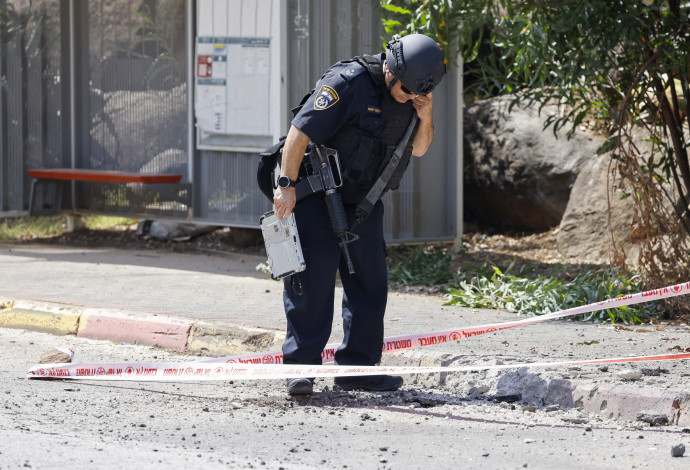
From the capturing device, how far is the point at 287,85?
9.31 m

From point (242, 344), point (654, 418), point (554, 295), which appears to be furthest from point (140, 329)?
point (654, 418)

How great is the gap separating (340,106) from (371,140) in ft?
0.82

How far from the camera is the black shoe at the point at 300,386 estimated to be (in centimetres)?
516

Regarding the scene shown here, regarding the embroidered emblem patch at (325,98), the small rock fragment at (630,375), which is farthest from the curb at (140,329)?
the small rock fragment at (630,375)

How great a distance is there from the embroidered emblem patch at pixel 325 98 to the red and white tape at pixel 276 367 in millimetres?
1221

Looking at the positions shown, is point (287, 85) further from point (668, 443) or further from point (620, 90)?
point (668, 443)

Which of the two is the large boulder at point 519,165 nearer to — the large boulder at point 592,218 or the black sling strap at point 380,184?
the large boulder at point 592,218

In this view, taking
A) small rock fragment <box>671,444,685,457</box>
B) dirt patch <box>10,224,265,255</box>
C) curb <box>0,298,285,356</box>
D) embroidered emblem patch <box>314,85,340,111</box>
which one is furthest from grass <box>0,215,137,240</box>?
small rock fragment <box>671,444,685,457</box>

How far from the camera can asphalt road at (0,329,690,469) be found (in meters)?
4.15

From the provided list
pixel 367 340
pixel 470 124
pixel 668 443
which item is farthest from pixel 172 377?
pixel 470 124

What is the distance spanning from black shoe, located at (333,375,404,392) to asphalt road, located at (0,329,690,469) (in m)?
0.05

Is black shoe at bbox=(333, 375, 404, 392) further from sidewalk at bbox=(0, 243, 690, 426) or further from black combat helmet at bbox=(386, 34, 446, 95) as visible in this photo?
black combat helmet at bbox=(386, 34, 446, 95)

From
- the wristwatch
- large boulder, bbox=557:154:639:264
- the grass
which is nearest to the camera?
the wristwatch

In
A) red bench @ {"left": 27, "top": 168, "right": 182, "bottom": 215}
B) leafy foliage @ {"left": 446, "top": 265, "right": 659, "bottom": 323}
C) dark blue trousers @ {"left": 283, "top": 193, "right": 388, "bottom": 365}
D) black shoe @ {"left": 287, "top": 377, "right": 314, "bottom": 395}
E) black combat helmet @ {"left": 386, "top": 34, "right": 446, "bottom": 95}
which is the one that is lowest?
black shoe @ {"left": 287, "top": 377, "right": 314, "bottom": 395}
